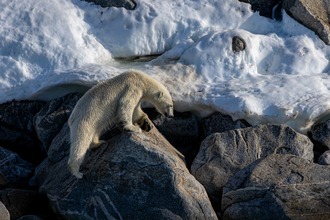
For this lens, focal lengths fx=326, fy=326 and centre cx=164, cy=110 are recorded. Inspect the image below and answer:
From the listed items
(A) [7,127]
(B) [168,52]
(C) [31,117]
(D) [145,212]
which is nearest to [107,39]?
(B) [168,52]

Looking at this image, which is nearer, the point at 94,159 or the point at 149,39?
the point at 94,159

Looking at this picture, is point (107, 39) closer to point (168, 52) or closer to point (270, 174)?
point (168, 52)

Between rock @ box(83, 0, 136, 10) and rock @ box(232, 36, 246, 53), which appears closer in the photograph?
rock @ box(232, 36, 246, 53)

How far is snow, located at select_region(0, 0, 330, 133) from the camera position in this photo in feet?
22.7

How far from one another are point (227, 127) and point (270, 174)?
1.97 metres

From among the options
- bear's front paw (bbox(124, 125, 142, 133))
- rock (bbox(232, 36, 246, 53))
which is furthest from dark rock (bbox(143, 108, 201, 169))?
rock (bbox(232, 36, 246, 53))

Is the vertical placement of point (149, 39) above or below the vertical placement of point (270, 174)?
above

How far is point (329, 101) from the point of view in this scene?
6.78 meters

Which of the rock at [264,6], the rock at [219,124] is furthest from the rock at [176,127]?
the rock at [264,6]

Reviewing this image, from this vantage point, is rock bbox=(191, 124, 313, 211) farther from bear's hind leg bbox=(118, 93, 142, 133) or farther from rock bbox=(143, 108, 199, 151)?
bear's hind leg bbox=(118, 93, 142, 133)

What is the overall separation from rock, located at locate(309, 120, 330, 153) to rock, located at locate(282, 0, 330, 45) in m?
2.53

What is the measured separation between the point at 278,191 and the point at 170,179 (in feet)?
5.23

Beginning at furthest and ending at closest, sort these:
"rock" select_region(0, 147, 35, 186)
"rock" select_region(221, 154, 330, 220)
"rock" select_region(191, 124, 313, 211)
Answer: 1. "rock" select_region(0, 147, 35, 186)
2. "rock" select_region(191, 124, 313, 211)
3. "rock" select_region(221, 154, 330, 220)

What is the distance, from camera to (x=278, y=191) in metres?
4.79
